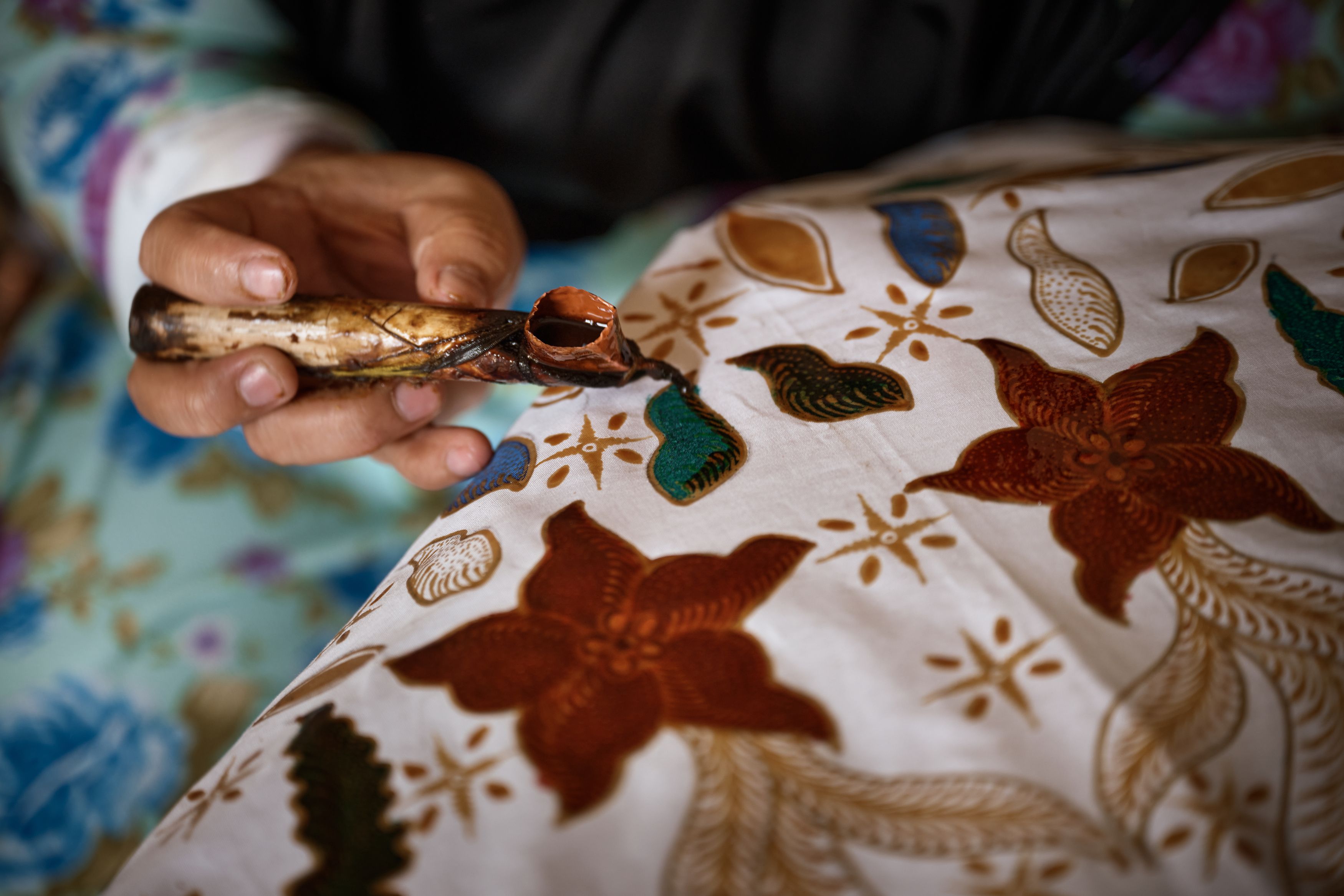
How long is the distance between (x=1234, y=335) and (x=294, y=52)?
888 mm

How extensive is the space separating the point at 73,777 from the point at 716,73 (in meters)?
0.77

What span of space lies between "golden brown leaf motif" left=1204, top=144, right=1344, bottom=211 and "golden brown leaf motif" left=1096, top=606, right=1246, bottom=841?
30cm

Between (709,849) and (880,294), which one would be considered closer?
(709,849)

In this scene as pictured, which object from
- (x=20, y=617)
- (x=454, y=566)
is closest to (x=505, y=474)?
(x=454, y=566)

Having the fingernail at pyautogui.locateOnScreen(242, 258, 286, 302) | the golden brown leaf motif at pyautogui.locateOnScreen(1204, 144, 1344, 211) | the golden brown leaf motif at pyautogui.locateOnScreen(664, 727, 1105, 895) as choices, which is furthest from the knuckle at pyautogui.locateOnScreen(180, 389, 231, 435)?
the golden brown leaf motif at pyautogui.locateOnScreen(1204, 144, 1344, 211)

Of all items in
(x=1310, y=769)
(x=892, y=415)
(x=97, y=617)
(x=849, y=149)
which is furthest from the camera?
(x=849, y=149)

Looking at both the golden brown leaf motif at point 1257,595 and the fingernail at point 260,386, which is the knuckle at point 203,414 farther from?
the golden brown leaf motif at point 1257,595

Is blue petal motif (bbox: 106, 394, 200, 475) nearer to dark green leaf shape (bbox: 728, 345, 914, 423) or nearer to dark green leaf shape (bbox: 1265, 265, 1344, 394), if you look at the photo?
dark green leaf shape (bbox: 728, 345, 914, 423)

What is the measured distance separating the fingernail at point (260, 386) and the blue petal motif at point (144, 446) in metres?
0.28

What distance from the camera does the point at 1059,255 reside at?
465 millimetres

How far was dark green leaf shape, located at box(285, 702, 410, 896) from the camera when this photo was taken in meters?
0.29

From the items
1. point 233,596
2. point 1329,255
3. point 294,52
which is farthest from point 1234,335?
point 294,52

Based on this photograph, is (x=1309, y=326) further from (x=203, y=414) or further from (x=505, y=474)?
(x=203, y=414)

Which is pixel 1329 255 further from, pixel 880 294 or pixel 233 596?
pixel 233 596
